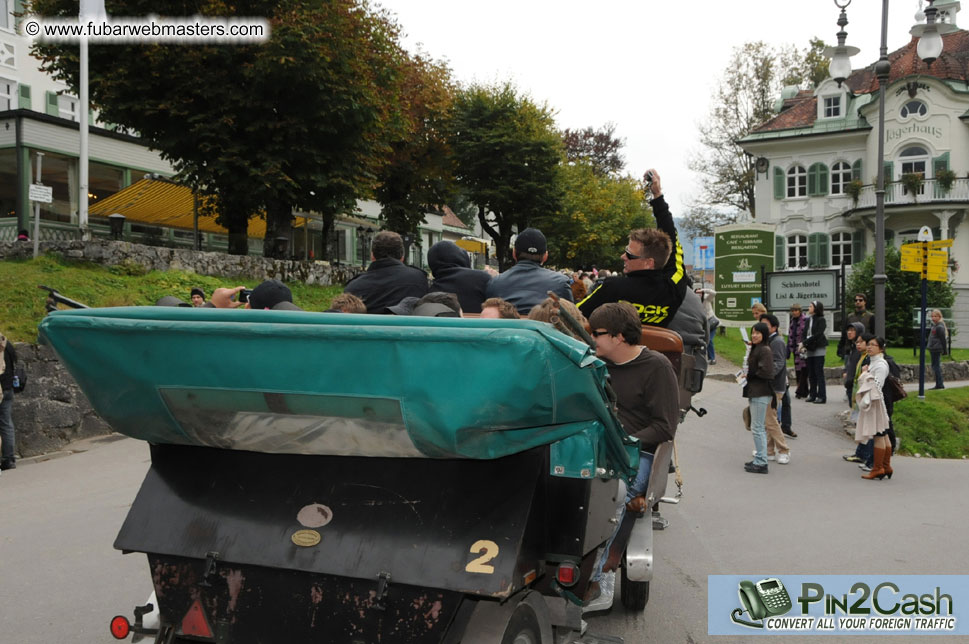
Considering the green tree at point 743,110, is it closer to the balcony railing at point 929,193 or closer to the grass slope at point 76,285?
the balcony railing at point 929,193

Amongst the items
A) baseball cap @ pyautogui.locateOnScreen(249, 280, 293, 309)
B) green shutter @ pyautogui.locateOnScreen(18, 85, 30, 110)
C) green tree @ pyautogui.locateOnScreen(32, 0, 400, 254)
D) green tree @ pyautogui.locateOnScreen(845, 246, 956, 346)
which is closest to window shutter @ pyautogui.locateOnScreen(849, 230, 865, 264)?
green tree @ pyautogui.locateOnScreen(845, 246, 956, 346)

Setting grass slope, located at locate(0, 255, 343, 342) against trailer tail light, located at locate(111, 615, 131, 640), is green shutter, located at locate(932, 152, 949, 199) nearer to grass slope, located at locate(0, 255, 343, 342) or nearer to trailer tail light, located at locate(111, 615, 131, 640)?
grass slope, located at locate(0, 255, 343, 342)

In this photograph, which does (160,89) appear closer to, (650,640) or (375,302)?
(375,302)

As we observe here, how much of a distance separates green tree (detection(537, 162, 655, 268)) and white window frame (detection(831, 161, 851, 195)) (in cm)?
1524

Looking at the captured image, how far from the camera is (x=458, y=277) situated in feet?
21.1

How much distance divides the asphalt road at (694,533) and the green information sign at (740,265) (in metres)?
14.9

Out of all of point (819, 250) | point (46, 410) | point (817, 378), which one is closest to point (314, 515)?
point (46, 410)

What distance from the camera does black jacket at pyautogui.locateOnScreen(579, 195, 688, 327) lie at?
19.7ft

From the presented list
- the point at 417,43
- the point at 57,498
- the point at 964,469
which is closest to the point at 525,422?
the point at 57,498

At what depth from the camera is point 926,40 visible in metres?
14.4

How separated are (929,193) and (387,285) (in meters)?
40.6

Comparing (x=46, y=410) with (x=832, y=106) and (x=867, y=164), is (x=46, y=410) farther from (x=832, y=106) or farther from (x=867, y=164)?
(x=832, y=106)

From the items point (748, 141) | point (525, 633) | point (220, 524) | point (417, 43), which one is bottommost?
point (525, 633)

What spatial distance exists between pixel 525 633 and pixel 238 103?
22752 mm
